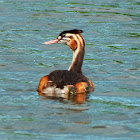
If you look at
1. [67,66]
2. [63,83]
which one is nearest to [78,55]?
[63,83]

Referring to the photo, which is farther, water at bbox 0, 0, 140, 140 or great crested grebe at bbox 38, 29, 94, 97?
great crested grebe at bbox 38, 29, 94, 97

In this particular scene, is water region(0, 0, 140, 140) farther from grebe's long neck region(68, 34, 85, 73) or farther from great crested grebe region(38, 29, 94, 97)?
grebe's long neck region(68, 34, 85, 73)

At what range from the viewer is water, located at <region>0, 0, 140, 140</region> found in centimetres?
1298

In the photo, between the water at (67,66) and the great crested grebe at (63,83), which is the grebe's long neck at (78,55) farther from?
the water at (67,66)

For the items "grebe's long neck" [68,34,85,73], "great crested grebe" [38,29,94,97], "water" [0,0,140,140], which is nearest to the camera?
"water" [0,0,140,140]

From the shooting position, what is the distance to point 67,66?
63.1ft

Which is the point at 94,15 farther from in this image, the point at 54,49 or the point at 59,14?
the point at 54,49

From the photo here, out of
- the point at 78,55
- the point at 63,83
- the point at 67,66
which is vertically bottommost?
the point at 67,66

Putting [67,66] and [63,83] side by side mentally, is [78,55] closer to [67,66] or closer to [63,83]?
[63,83]

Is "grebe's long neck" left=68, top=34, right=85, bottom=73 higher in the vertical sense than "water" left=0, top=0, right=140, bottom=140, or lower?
higher

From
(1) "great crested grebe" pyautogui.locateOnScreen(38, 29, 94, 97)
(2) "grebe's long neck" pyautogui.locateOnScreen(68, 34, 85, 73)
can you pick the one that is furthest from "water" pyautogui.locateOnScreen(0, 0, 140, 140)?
(2) "grebe's long neck" pyautogui.locateOnScreen(68, 34, 85, 73)

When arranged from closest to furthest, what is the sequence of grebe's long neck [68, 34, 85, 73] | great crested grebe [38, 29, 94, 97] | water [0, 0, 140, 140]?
water [0, 0, 140, 140] → great crested grebe [38, 29, 94, 97] → grebe's long neck [68, 34, 85, 73]

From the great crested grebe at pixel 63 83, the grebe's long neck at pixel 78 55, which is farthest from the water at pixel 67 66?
the grebe's long neck at pixel 78 55

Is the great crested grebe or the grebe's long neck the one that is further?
the grebe's long neck
